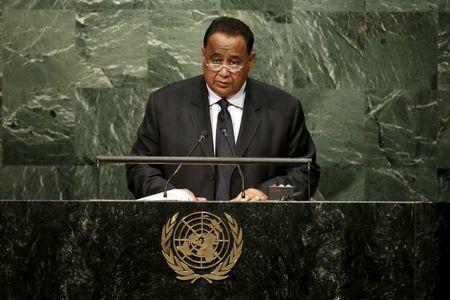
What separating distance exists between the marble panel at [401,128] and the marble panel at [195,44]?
0.71m

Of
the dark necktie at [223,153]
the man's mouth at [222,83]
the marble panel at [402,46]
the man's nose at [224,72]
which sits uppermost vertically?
the marble panel at [402,46]

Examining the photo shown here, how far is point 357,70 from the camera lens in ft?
25.6

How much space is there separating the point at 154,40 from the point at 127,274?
11.9 ft

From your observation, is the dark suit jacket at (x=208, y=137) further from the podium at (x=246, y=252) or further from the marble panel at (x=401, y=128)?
the marble panel at (x=401, y=128)

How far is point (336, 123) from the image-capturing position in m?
7.80

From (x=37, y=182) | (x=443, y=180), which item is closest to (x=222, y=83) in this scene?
(x=37, y=182)

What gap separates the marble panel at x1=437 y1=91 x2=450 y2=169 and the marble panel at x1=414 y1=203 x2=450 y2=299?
3414 millimetres

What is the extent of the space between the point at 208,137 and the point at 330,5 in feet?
7.73

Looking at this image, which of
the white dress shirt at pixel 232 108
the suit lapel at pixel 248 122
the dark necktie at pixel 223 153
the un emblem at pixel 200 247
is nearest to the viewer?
the un emblem at pixel 200 247

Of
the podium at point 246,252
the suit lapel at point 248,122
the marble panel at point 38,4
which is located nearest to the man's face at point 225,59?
the suit lapel at point 248,122

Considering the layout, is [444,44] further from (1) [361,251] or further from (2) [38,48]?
(1) [361,251]

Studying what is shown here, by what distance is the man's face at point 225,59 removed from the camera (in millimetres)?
5891

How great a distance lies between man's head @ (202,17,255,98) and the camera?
589cm

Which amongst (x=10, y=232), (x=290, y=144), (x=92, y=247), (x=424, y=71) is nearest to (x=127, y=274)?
(x=92, y=247)
